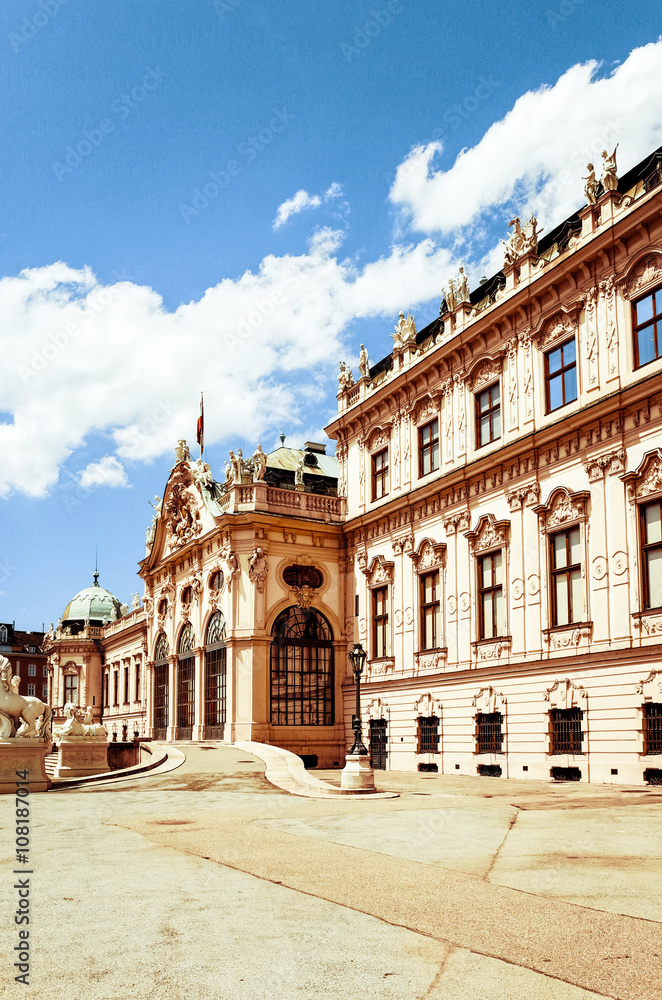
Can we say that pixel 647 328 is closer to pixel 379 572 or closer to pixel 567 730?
pixel 567 730

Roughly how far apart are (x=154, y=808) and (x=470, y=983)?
13.0 m

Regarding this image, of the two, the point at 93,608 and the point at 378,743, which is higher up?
the point at 93,608

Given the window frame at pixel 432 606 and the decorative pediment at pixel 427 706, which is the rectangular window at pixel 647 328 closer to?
the window frame at pixel 432 606

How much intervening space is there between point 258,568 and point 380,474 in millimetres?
6188

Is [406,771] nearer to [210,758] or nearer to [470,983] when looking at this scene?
[210,758]

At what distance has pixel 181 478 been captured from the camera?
44.0 metres

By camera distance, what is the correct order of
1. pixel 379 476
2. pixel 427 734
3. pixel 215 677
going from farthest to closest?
pixel 215 677
pixel 379 476
pixel 427 734

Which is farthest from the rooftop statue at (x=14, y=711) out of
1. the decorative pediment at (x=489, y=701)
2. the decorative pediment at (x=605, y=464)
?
the decorative pediment at (x=605, y=464)

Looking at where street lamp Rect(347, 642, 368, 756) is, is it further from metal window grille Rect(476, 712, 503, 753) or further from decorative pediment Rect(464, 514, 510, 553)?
decorative pediment Rect(464, 514, 510, 553)

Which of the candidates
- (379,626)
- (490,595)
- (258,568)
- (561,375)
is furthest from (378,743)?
(561,375)

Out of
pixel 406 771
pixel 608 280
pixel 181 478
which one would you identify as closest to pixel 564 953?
pixel 608 280

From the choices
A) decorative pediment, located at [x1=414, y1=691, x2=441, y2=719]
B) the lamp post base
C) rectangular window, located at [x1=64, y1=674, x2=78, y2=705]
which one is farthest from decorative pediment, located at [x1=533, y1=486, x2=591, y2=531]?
rectangular window, located at [x1=64, y1=674, x2=78, y2=705]

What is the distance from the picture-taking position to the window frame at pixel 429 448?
33844 mm

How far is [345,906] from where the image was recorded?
8086mm
